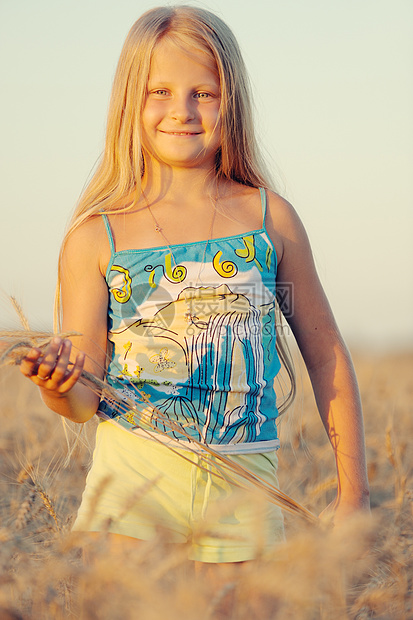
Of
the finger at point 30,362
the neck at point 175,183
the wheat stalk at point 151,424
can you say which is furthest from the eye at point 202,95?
the finger at point 30,362

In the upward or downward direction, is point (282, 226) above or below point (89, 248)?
above

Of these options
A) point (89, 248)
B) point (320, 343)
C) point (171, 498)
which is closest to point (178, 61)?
point (89, 248)

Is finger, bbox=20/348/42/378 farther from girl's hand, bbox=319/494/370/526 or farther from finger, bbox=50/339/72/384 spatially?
girl's hand, bbox=319/494/370/526

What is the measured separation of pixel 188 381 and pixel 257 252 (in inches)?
Answer: 16.5

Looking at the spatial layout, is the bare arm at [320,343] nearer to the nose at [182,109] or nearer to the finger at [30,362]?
the nose at [182,109]

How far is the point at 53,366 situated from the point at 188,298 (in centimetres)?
55

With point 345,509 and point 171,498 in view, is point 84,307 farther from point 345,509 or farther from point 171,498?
point 345,509

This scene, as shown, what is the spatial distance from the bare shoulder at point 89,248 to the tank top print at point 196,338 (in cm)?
3

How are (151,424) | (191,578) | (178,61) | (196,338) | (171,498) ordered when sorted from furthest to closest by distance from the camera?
1. (178,61)
2. (196,338)
3. (171,498)
4. (151,424)
5. (191,578)

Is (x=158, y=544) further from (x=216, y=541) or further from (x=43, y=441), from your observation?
(x=43, y=441)

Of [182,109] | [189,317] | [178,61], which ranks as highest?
[178,61]

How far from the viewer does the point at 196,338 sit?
6.41 ft

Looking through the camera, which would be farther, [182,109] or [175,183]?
[175,183]

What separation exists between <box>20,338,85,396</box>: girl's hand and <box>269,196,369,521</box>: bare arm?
799mm
